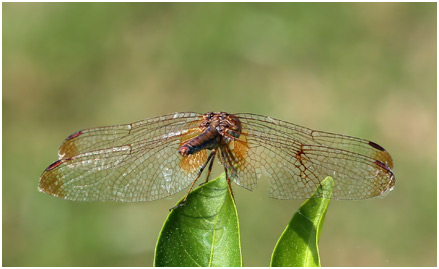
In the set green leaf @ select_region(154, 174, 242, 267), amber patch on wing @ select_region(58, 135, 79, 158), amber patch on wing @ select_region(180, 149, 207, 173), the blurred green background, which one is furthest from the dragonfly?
the blurred green background

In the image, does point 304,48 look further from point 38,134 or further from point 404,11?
point 38,134

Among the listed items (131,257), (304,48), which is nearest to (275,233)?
(131,257)

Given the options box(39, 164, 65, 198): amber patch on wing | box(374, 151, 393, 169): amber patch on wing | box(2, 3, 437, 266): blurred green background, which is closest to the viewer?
box(39, 164, 65, 198): amber patch on wing

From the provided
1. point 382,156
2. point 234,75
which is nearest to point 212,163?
point 382,156

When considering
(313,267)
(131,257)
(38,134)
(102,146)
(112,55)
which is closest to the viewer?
(313,267)

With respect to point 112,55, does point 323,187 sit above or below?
below

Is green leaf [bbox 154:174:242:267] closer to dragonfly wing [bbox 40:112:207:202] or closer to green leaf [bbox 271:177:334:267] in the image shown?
green leaf [bbox 271:177:334:267]

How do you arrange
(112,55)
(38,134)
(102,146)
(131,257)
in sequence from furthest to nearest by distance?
1. (112,55)
2. (38,134)
3. (131,257)
4. (102,146)

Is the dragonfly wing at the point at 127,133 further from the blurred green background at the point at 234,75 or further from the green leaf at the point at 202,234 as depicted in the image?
the blurred green background at the point at 234,75
